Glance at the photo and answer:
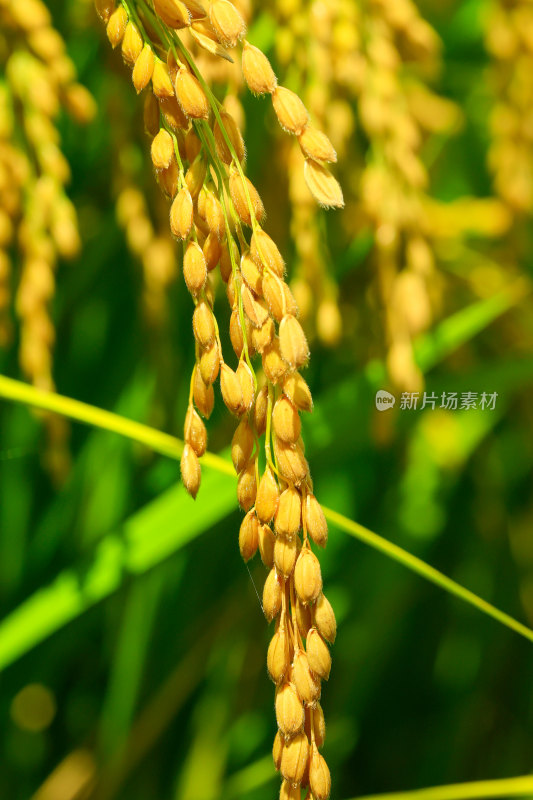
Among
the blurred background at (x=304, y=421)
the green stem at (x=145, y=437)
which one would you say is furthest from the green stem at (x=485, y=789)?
the blurred background at (x=304, y=421)

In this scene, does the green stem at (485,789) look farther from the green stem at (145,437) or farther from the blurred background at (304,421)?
the blurred background at (304,421)

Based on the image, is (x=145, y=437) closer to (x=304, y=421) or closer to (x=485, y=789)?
(x=304, y=421)

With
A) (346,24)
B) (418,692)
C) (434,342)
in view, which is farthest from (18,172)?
(418,692)

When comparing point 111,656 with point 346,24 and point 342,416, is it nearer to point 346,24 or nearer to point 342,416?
point 342,416

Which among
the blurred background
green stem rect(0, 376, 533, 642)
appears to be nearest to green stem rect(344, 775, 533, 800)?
green stem rect(0, 376, 533, 642)

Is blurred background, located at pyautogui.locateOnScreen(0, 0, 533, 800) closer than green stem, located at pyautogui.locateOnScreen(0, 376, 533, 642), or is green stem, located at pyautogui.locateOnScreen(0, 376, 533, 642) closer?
green stem, located at pyautogui.locateOnScreen(0, 376, 533, 642)

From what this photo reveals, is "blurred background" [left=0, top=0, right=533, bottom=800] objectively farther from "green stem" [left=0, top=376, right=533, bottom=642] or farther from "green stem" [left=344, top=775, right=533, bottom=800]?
"green stem" [left=344, top=775, right=533, bottom=800]

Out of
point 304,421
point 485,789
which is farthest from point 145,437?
point 485,789

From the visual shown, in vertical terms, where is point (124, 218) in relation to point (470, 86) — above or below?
below
